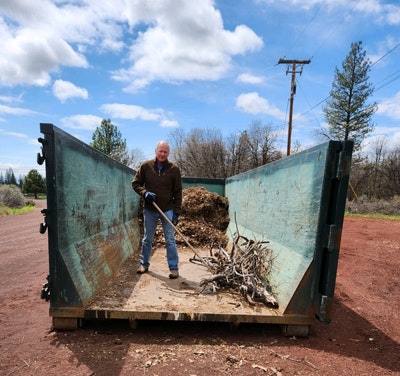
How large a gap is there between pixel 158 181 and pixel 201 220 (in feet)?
10.6

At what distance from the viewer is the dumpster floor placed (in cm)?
293

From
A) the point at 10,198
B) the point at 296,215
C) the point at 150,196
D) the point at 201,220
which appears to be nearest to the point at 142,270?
the point at 150,196

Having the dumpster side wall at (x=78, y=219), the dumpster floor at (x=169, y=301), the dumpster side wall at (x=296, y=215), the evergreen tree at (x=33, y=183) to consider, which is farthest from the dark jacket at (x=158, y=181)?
the evergreen tree at (x=33, y=183)

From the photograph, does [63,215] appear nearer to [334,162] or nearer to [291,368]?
[291,368]

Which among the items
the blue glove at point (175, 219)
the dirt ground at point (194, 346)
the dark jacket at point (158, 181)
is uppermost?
the dark jacket at point (158, 181)

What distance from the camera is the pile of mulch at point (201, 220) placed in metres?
6.80

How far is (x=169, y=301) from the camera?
331cm

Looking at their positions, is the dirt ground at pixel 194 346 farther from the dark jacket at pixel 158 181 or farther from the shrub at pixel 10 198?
the shrub at pixel 10 198

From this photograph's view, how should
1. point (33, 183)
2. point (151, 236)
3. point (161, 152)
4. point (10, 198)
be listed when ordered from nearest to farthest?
point (161, 152) → point (151, 236) → point (10, 198) → point (33, 183)

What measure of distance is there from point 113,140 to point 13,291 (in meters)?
28.9

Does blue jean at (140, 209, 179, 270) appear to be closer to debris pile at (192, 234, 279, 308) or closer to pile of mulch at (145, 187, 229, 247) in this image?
debris pile at (192, 234, 279, 308)

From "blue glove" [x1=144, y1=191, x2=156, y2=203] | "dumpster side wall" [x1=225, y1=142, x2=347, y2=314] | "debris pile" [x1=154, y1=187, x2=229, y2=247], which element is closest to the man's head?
"blue glove" [x1=144, y1=191, x2=156, y2=203]

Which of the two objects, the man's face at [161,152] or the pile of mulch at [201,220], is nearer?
the man's face at [161,152]

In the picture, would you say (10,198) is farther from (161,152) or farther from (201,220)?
(161,152)
